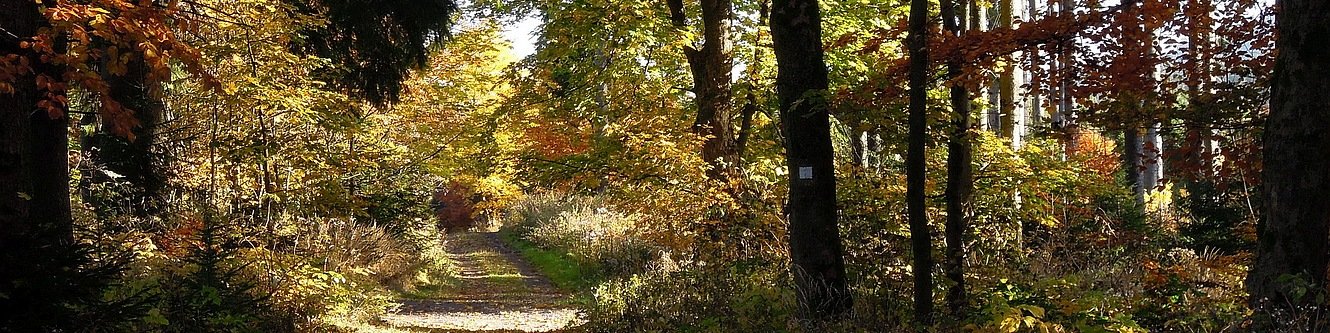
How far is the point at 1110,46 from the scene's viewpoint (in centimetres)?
779

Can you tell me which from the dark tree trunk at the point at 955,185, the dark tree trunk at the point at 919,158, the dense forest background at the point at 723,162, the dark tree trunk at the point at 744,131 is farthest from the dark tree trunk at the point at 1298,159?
the dark tree trunk at the point at 744,131

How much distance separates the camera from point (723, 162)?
10.6 m

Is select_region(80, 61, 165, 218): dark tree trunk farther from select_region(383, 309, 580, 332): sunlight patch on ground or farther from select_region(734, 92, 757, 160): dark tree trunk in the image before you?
select_region(734, 92, 757, 160): dark tree trunk

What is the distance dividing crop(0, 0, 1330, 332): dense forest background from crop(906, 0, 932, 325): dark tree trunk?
2 centimetres

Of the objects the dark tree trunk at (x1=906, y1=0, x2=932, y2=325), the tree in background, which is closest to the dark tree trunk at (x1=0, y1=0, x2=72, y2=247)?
the tree in background

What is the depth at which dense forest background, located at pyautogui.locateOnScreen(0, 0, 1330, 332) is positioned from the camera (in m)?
5.41

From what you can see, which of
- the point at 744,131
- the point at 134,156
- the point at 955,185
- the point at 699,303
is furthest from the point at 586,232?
the point at 955,185

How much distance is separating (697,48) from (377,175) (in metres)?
5.97

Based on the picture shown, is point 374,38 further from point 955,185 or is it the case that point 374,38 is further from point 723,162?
point 955,185

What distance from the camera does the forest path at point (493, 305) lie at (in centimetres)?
1169

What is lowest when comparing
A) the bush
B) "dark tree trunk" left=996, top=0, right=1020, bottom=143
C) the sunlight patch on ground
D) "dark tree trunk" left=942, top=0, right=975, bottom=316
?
the sunlight patch on ground

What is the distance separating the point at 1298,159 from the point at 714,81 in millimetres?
7351

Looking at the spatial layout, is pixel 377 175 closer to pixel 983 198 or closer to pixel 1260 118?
pixel 983 198

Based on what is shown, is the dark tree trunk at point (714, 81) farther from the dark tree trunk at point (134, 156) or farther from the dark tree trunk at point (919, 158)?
the dark tree trunk at point (134, 156)
